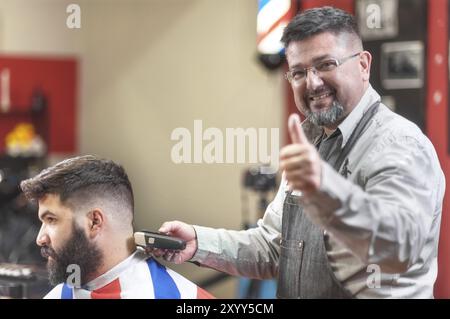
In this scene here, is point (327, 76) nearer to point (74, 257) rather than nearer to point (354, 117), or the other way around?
point (354, 117)

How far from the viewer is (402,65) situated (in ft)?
12.4

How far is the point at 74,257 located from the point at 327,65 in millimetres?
777

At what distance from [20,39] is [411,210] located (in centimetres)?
745

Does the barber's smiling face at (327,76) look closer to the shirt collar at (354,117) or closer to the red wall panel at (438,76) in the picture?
the shirt collar at (354,117)

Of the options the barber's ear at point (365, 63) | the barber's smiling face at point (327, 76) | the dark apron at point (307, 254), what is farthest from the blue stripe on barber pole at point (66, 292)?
the barber's ear at point (365, 63)

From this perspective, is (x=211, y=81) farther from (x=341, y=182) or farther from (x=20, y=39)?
(x=341, y=182)

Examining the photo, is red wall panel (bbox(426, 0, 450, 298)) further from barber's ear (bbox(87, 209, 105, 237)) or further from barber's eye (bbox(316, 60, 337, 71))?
barber's ear (bbox(87, 209, 105, 237))

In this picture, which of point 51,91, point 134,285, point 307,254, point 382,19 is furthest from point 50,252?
point 51,91

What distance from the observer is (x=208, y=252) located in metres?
1.78

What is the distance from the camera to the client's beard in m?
1.67

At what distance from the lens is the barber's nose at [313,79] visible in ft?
4.86

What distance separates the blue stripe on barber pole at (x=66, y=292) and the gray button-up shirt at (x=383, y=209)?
1.18 ft

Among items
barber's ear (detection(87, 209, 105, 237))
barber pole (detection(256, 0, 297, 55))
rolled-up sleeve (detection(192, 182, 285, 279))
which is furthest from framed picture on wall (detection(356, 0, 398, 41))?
barber's ear (detection(87, 209, 105, 237))
